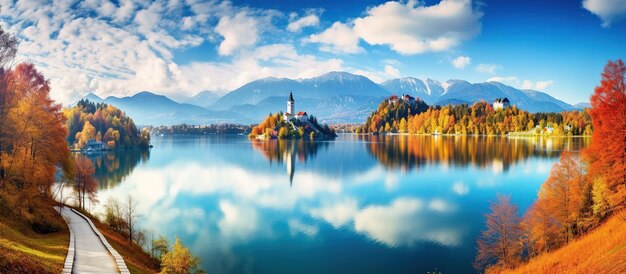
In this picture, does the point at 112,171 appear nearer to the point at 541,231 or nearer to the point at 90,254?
the point at 90,254

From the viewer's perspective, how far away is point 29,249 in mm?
17625

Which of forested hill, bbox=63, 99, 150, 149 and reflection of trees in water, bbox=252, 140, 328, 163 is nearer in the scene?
reflection of trees in water, bbox=252, 140, 328, 163

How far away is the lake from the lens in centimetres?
2558

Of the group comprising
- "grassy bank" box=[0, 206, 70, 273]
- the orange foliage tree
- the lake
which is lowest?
the lake

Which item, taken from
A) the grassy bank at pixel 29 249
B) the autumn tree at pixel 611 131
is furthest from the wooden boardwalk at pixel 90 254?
the autumn tree at pixel 611 131

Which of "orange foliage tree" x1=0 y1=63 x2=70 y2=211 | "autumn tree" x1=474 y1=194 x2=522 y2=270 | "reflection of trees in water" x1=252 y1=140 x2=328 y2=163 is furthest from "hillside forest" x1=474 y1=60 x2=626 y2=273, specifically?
"reflection of trees in water" x1=252 y1=140 x2=328 y2=163

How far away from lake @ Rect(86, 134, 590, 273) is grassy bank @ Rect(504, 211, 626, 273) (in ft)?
15.1

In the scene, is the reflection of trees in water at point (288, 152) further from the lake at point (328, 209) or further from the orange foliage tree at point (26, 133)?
the orange foliage tree at point (26, 133)

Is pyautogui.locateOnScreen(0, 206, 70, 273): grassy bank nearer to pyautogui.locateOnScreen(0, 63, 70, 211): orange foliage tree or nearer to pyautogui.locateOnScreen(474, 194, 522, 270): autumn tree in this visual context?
pyautogui.locateOnScreen(0, 63, 70, 211): orange foliage tree

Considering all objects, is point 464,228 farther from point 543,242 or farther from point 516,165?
point 516,165

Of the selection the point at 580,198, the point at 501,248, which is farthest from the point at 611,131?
the point at 501,248

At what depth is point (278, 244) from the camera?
2884cm

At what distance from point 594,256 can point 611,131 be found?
12.9m

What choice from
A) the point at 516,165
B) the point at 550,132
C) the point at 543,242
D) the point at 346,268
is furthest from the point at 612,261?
the point at 550,132
